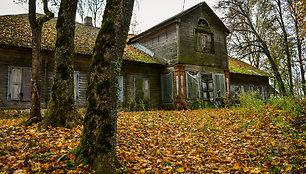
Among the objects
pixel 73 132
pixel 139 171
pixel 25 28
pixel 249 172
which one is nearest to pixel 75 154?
pixel 139 171

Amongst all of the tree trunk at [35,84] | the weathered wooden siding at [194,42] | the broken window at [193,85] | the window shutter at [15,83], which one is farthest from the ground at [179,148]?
the weathered wooden siding at [194,42]

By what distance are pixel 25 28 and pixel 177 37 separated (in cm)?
922

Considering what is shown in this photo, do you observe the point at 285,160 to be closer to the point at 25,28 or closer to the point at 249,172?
the point at 249,172

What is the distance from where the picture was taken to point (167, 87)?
48.0ft

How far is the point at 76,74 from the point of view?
1198 cm

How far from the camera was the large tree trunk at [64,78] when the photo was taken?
6152 millimetres

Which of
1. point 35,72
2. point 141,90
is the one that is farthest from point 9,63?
point 141,90

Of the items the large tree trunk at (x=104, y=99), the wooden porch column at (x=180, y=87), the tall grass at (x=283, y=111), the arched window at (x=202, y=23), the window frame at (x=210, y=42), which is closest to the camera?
the large tree trunk at (x=104, y=99)

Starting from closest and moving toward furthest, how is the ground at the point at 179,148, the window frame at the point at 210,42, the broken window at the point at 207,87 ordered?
the ground at the point at 179,148, the window frame at the point at 210,42, the broken window at the point at 207,87

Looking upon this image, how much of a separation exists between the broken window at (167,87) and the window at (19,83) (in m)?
8.42

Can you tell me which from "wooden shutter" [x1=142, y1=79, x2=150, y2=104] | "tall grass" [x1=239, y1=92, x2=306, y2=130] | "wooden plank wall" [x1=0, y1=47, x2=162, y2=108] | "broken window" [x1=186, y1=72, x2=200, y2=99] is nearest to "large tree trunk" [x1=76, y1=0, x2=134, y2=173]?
"tall grass" [x1=239, y1=92, x2=306, y2=130]

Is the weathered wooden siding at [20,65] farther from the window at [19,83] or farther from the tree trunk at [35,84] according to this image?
the tree trunk at [35,84]

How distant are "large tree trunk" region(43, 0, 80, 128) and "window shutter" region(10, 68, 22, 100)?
551 cm

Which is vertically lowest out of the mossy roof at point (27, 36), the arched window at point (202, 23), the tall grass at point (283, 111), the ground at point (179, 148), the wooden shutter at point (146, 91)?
the ground at point (179, 148)
